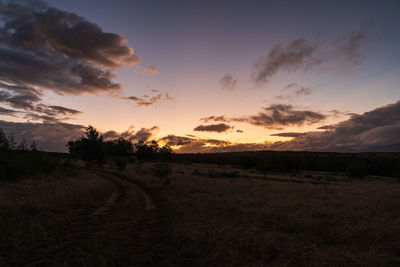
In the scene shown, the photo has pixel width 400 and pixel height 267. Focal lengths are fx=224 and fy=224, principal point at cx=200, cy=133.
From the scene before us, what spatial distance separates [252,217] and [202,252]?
5.64 meters

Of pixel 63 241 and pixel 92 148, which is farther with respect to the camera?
pixel 92 148

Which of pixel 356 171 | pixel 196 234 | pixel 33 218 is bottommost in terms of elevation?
pixel 196 234

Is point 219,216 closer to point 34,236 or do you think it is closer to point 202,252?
point 202,252

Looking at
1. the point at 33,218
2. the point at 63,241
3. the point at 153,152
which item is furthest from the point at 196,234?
the point at 153,152

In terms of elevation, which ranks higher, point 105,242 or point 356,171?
point 356,171

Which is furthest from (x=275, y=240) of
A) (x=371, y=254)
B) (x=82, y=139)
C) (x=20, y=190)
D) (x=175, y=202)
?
(x=82, y=139)

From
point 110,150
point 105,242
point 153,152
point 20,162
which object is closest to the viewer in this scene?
point 105,242

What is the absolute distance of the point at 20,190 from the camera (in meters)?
17.3

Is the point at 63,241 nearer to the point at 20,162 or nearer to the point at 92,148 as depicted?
the point at 20,162

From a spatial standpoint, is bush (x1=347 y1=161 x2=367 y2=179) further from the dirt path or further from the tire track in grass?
the tire track in grass

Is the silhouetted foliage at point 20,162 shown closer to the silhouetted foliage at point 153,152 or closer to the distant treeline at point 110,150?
the distant treeline at point 110,150

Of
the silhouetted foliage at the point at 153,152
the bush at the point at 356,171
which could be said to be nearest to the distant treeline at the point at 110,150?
the silhouetted foliage at the point at 153,152

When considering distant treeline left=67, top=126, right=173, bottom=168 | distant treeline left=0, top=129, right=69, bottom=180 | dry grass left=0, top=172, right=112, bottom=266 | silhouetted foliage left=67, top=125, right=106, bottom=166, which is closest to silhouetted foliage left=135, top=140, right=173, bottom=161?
distant treeline left=67, top=126, right=173, bottom=168

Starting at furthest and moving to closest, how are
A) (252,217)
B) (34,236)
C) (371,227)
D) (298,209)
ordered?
(298,209)
(252,217)
(371,227)
(34,236)
